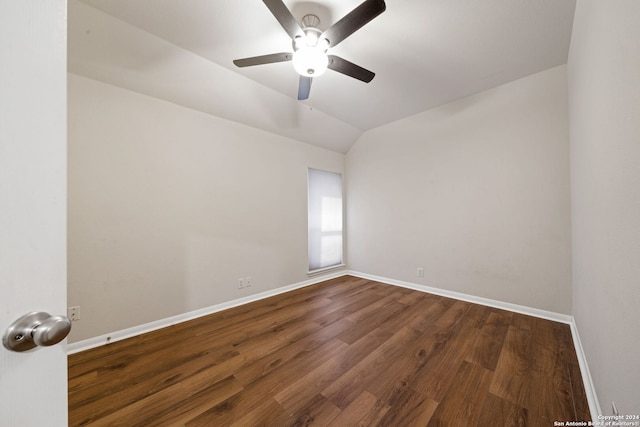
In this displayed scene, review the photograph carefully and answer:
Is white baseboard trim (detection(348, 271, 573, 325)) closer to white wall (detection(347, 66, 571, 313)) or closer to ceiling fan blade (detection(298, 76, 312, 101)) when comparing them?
white wall (detection(347, 66, 571, 313))

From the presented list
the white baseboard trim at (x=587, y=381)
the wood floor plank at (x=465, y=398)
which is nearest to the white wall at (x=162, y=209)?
the wood floor plank at (x=465, y=398)

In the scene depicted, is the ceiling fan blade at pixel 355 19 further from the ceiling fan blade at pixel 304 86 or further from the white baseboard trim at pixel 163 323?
the white baseboard trim at pixel 163 323

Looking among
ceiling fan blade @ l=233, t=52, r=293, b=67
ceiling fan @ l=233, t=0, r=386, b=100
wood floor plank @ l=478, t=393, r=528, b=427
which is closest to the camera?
wood floor plank @ l=478, t=393, r=528, b=427

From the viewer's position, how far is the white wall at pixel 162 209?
1.88 meters

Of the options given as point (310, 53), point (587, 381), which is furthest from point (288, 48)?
point (587, 381)

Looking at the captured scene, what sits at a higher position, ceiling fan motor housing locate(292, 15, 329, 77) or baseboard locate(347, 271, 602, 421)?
ceiling fan motor housing locate(292, 15, 329, 77)

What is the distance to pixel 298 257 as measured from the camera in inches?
134

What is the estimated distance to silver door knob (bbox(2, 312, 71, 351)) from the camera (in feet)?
1.25

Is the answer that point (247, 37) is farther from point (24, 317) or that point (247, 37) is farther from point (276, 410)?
point (276, 410)

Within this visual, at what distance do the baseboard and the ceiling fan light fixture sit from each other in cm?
265

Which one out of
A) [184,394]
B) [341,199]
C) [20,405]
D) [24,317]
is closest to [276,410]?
[184,394]

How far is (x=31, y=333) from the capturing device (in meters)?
0.39

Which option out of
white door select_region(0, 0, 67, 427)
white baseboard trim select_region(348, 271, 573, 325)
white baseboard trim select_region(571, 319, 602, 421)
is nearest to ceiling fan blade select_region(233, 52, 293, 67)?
white door select_region(0, 0, 67, 427)

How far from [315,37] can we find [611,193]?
1.92 meters
